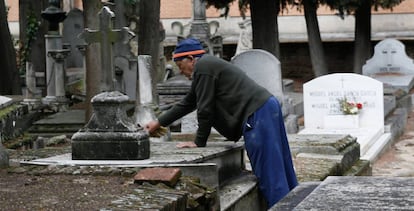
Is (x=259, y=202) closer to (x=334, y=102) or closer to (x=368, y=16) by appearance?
(x=334, y=102)

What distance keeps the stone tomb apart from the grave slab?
9.47 m

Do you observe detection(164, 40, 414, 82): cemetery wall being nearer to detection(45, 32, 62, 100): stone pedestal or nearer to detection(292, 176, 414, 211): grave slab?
detection(45, 32, 62, 100): stone pedestal

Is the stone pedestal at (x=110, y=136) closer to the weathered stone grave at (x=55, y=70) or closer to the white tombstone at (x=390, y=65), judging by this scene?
the weathered stone grave at (x=55, y=70)

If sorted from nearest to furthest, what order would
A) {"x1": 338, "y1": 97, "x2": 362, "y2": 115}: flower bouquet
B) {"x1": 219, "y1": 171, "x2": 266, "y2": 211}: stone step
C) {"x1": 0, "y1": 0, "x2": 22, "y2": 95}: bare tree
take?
{"x1": 219, "y1": 171, "x2": 266, "y2": 211}: stone step → {"x1": 338, "y1": 97, "x2": 362, "y2": 115}: flower bouquet → {"x1": 0, "y1": 0, "x2": 22, "y2": 95}: bare tree

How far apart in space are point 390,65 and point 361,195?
1873 cm

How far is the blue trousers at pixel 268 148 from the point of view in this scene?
6223mm

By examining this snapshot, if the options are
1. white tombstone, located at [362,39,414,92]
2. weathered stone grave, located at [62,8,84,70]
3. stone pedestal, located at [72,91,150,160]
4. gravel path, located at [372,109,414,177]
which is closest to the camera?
stone pedestal, located at [72,91,150,160]

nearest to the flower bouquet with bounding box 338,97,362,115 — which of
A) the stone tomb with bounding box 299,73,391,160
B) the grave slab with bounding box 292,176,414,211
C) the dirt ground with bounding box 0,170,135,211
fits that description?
the stone tomb with bounding box 299,73,391,160

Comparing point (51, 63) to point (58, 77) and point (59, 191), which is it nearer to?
point (58, 77)

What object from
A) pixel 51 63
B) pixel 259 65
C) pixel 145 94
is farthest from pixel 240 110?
pixel 51 63

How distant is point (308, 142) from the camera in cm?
948

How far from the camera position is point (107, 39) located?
645 cm

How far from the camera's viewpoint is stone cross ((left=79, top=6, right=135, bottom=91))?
623 centimetres

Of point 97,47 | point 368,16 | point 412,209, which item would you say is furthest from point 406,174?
point 368,16
